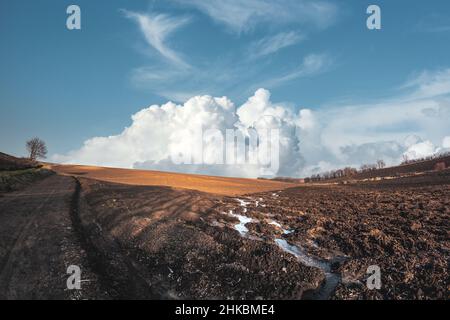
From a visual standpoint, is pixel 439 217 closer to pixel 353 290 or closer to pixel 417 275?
pixel 417 275

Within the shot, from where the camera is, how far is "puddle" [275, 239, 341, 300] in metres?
11.7

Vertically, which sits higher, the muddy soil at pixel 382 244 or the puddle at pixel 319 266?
the muddy soil at pixel 382 244

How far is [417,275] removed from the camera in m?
12.7

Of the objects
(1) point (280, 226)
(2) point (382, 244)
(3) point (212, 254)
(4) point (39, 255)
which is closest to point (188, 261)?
(3) point (212, 254)

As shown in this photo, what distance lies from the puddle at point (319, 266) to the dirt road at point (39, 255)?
7.91m

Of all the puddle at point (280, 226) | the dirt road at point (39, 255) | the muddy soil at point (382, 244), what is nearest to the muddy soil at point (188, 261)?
the dirt road at point (39, 255)

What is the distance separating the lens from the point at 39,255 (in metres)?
13.8

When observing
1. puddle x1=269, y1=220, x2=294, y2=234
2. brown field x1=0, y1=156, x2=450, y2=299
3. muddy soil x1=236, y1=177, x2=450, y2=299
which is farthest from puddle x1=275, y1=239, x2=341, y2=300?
puddle x1=269, y1=220, x2=294, y2=234

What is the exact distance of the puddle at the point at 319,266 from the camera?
11.7 metres

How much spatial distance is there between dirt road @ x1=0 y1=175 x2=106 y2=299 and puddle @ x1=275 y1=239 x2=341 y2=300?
26.0 feet

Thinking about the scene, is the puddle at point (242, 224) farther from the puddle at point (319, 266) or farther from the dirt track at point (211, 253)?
the puddle at point (319, 266)
